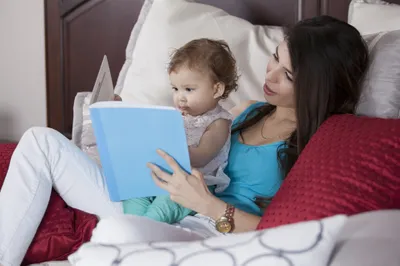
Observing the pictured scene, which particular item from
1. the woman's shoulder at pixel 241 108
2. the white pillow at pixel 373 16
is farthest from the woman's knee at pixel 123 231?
the white pillow at pixel 373 16

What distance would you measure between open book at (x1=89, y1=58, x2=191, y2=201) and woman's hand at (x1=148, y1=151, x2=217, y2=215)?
1 cm

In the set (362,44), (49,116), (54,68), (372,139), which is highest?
(362,44)

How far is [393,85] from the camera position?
4.31 ft

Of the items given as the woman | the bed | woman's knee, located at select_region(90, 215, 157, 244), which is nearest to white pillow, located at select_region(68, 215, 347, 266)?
woman's knee, located at select_region(90, 215, 157, 244)

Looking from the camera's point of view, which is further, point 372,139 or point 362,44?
point 362,44

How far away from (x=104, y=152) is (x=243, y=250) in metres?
0.54

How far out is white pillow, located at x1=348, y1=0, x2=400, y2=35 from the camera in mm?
1607

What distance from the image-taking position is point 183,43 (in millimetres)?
1853

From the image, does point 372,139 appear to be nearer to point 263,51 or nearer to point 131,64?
point 263,51

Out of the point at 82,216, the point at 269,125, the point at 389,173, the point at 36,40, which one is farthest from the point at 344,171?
the point at 36,40

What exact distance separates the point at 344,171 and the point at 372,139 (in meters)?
0.11

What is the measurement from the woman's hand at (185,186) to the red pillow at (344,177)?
0.26 metres

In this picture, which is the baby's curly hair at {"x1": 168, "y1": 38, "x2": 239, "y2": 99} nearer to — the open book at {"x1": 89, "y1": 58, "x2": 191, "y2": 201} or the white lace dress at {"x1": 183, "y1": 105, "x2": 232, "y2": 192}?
the white lace dress at {"x1": 183, "y1": 105, "x2": 232, "y2": 192}

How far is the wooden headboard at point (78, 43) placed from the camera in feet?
7.64
